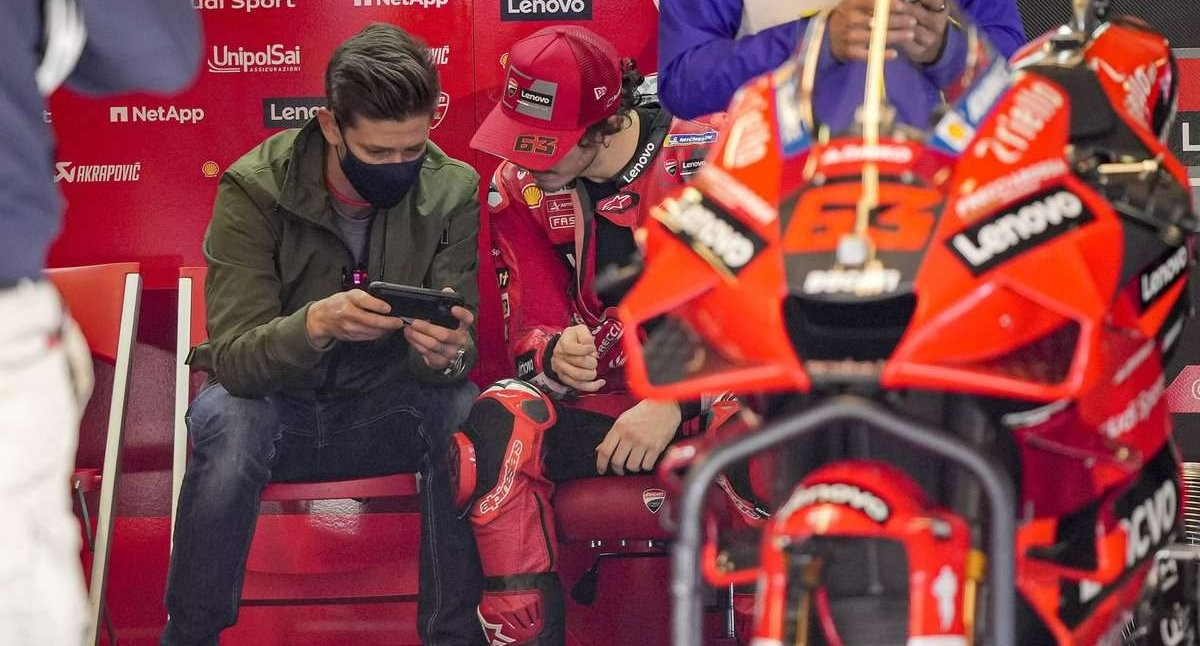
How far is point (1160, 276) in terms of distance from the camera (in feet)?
4.92

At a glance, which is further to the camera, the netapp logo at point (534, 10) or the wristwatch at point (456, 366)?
the netapp logo at point (534, 10)

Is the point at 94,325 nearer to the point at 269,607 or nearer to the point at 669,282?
the point at 269,607

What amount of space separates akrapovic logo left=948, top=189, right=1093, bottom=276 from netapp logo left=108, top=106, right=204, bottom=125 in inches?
115

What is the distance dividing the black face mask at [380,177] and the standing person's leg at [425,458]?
0.39m

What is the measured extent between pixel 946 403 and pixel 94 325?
2334 mm

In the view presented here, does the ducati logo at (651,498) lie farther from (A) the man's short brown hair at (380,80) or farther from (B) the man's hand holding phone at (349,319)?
(A) the man's short brown hair at (380,80)

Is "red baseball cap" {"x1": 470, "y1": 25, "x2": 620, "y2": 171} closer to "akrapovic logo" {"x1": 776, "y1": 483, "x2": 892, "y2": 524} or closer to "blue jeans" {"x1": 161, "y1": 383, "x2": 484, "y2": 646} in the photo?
"blue jeans" {"x1": 161, "y1": 383, "x2": 484, "y2": 646}

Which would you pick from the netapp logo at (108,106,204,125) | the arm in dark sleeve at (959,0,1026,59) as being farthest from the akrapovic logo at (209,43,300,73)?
the arm in dark sleeve at (959,0,1026,59)

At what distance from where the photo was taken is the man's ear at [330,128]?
2980 mm

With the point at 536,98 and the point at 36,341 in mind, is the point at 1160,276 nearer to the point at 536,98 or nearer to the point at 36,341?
the point at 36,341

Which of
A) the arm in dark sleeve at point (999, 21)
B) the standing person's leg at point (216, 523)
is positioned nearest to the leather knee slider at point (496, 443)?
the standing person's leg at point (216, 523)

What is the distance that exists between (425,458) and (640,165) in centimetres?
75

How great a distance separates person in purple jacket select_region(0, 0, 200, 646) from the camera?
1278 millimetres

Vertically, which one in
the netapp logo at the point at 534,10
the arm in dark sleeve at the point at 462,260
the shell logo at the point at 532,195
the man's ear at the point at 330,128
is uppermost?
the netapp logo at the point at 534,10
